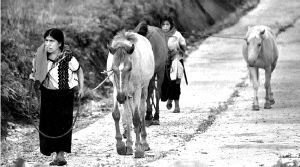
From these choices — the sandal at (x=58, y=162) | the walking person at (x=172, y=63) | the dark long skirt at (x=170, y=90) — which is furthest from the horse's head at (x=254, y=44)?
the sandal at (x=58, y=162)

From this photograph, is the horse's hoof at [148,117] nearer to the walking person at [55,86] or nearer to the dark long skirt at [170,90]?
the dark long skirt at [170,90]

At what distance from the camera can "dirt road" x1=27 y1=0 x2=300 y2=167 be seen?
1219cm

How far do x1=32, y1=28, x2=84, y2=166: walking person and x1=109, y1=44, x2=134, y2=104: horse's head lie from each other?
52cm

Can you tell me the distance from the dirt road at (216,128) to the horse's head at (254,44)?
3.43ft

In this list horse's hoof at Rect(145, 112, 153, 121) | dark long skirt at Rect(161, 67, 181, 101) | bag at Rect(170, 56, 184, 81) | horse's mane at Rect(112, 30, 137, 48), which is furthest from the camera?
bag at Rect(170, 56, 184, 81)

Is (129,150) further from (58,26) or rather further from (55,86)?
(58,26)

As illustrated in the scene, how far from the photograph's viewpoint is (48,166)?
473 inches

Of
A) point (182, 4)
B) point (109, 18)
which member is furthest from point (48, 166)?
point (182, 4)

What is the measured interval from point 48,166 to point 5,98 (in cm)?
456

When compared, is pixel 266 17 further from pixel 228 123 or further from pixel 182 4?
pixel 228 123

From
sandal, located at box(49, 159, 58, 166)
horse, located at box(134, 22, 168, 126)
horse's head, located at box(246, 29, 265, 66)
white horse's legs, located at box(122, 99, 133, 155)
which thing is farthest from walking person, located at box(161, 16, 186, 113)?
sandal, located at box(49, 159, 58, 166)

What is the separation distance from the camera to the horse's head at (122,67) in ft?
40.0

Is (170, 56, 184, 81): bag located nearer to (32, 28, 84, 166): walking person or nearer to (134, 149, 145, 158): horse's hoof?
(134, 149, 145, 158): horse's hoof

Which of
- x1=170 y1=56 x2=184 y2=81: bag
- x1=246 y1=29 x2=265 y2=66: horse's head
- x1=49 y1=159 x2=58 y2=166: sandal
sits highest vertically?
x1=246 y1=29 x2=265 y2=66: horse's head
